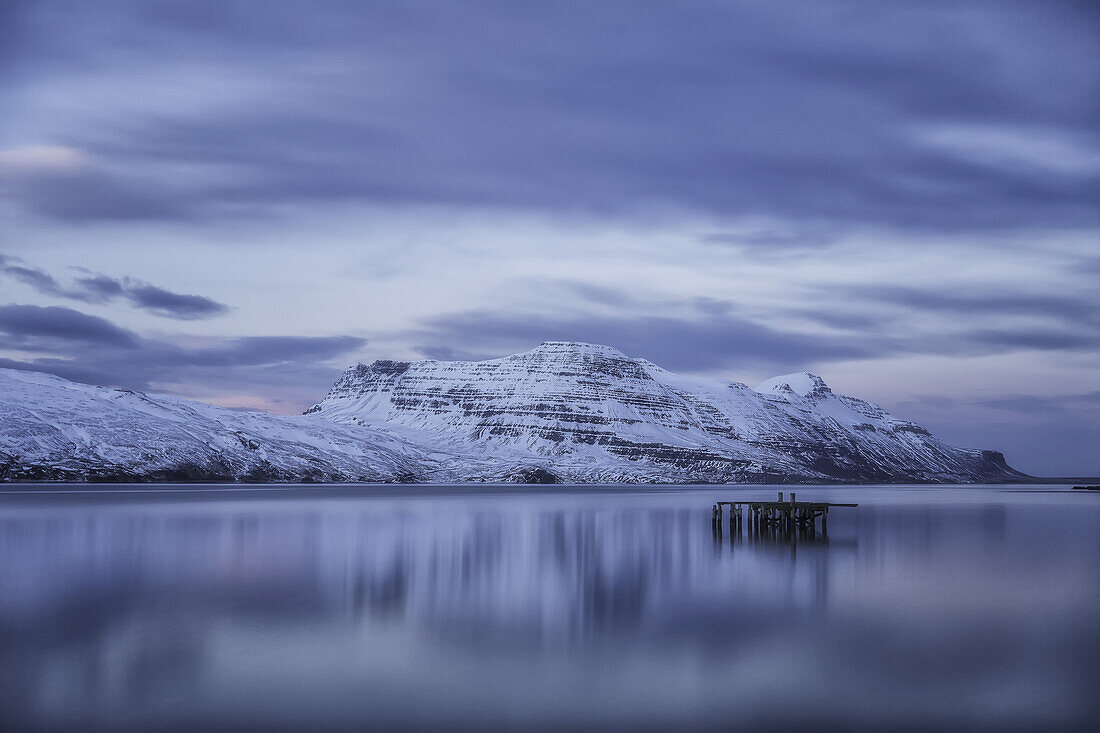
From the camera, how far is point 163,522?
6725cm

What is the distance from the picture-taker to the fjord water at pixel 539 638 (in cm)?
1661

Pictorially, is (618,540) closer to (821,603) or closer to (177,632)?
(821,603)

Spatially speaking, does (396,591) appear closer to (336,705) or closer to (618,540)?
(336,705)

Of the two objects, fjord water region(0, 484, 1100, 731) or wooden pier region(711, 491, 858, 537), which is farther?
wooden pier region(711, 491, 858, 537)

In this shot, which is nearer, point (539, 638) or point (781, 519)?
point (539, 638)

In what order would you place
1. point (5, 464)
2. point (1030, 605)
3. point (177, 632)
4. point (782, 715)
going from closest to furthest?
point (782, 715) → point (177, 632) → point (1030, 605) → point (5, 464)

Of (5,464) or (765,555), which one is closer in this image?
(765,555)

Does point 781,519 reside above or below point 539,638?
below

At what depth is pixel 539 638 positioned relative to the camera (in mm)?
23172

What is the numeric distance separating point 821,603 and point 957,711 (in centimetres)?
1306

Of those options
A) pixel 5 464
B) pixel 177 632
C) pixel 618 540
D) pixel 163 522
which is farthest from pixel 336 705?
pixel 5 464

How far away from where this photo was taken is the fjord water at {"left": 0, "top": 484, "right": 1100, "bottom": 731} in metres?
16.6

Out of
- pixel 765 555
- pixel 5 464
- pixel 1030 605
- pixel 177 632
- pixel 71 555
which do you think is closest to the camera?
pixel 177 632

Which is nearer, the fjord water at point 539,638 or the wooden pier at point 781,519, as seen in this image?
the fjord water at point 539,638
